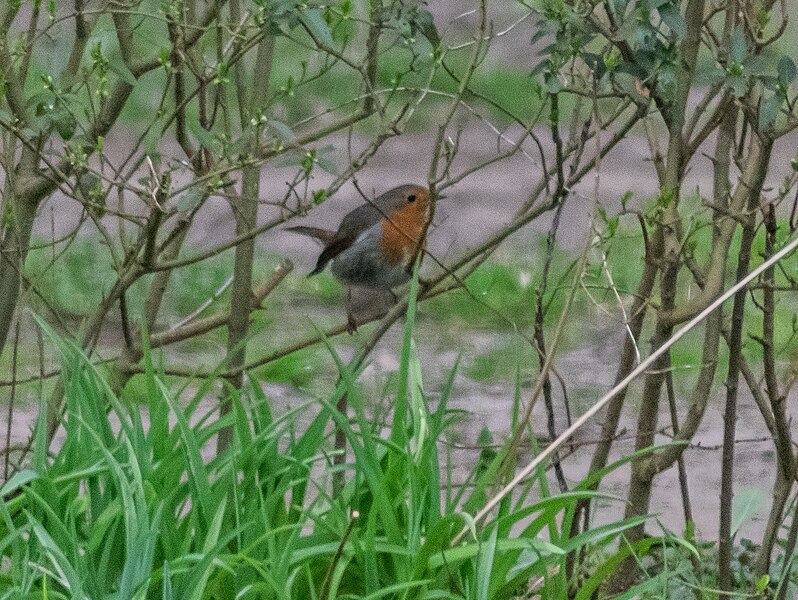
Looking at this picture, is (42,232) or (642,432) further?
(42,232)

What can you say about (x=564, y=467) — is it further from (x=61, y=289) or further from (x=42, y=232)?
(x=42, y=232)

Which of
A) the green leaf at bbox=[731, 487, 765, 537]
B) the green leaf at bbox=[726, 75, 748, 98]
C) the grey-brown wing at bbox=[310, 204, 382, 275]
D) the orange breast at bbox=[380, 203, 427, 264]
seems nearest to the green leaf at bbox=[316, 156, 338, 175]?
the green leaf at bbox=[726, 75, 748, 98]

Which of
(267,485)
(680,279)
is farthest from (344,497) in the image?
(680,279)

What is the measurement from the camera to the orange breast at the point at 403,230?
408cm

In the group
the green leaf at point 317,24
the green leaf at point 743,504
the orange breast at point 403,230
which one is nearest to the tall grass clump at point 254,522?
the green leaf at point 317,24

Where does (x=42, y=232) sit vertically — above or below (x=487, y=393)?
above

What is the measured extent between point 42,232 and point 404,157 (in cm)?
191

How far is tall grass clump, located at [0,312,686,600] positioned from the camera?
202 cm

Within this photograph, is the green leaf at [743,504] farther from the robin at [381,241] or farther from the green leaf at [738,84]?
the green leaf at [738,84]

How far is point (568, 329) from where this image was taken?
5188mm

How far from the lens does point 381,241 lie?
162 inches

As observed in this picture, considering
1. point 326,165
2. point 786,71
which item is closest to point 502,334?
point 326,165

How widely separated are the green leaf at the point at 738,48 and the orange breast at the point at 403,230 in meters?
1.89

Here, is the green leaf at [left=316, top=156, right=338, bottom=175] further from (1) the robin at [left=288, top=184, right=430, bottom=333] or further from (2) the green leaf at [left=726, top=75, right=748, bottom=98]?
(1) the robin at [left=288, top=184, right=430, bottom=333]
